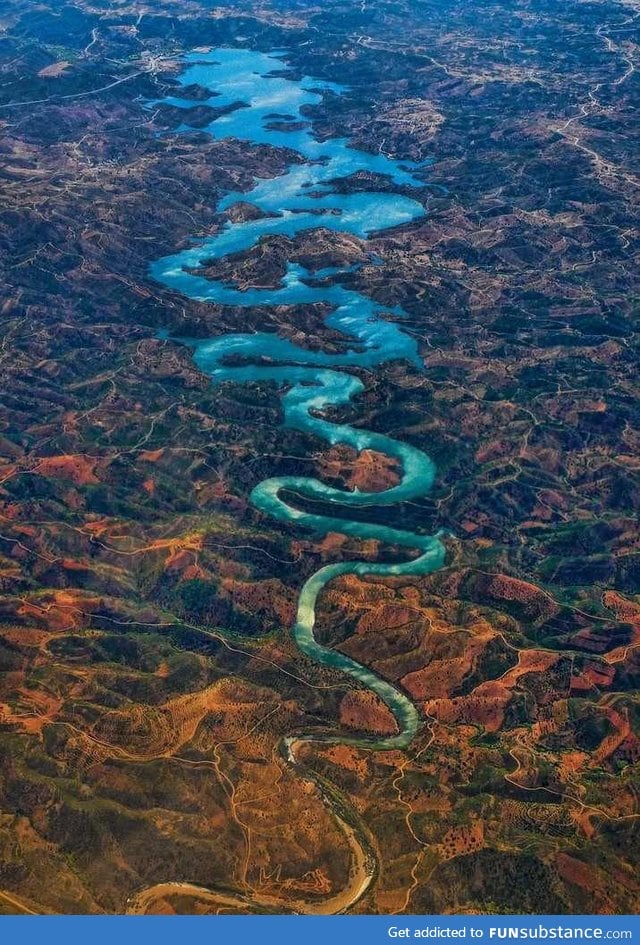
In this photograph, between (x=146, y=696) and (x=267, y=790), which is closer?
(x=267, y=790)

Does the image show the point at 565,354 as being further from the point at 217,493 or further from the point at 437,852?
the point at 437,852

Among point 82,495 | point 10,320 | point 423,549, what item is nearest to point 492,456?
point 423,549

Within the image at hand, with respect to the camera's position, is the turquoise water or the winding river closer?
the winding river

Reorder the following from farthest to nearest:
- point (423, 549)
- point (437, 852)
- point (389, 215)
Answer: point (389, 215) → point (423, 549) → point (437, 852)

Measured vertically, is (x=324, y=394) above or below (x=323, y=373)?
below

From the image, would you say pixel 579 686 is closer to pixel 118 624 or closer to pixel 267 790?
pixel 267 790

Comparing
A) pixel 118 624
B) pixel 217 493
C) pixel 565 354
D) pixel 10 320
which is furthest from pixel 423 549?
pixel 10 320

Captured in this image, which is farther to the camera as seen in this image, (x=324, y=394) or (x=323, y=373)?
(x=323, y=373)

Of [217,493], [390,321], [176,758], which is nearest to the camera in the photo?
[176,758]

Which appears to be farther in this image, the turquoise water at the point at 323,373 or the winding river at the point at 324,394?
the turquoise water at the point at 323,373
